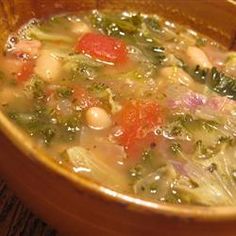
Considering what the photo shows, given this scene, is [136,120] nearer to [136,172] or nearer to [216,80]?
[136,172]

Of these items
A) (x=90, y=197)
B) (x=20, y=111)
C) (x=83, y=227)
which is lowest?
(x=20, y=111)

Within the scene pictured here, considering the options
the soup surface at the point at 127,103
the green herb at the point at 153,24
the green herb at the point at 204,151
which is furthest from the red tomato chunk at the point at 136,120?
the green herb at the point at 153,24

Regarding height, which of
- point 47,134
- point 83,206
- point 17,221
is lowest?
point 17,221

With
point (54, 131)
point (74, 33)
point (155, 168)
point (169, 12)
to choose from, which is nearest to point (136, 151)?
point (155, 168)

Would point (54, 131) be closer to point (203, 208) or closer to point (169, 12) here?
point (203, 208)

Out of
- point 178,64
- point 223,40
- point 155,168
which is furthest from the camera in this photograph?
point 223,40

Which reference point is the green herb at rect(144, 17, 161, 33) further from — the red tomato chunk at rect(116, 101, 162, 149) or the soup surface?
the red tomato chunk at rect(116, 101, 162, 149)

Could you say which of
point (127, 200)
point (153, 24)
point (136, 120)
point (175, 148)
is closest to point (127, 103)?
point (136, 120)

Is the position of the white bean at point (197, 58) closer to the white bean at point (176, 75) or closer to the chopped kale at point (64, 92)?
the white bean at point (176, 75)
